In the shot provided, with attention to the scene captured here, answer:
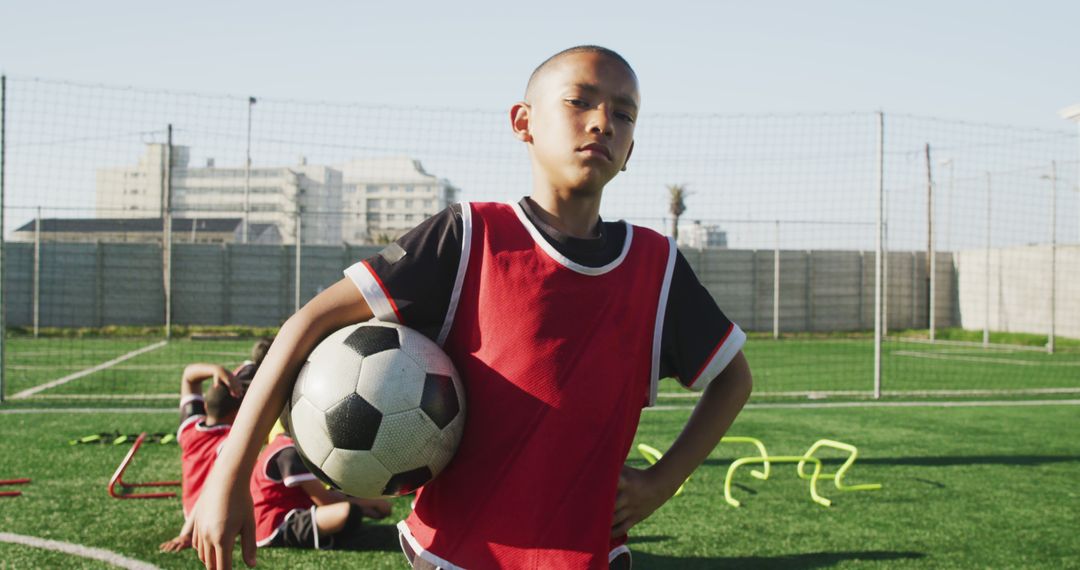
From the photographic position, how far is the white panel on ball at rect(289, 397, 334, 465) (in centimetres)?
180

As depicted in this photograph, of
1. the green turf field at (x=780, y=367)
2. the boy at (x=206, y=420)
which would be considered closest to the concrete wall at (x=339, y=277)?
the green turf field at (x=780, y=367)

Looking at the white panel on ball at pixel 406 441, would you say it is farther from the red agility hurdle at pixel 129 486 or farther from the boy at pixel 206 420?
the red agility hurdle at pixel 129 486

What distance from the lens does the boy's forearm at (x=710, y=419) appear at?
206cm

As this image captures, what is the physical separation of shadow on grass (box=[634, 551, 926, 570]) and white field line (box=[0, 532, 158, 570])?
8.05ft

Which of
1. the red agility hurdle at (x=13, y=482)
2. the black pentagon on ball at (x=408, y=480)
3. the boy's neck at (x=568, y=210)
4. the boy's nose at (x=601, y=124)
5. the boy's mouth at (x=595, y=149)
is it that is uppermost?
the boy's nose at (x=601, y=124)

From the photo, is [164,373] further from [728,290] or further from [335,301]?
[728,290]

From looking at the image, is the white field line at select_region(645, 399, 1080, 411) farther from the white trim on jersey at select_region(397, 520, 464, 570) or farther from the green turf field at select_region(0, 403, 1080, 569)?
the white trim on jersey at select_region(397, 520, 464, 570)

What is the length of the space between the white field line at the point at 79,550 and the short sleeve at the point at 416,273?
307 cm

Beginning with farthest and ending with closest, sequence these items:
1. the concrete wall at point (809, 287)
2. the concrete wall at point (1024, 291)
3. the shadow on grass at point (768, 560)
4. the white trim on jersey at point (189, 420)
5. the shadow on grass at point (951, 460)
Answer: the concrete wall at point (809, 287), the concrete wall at point (1024, 291), the shadow on grass at point (951, 460), the white trim on jersey at point (189, 420), the shadow on grass at point (768, 560)

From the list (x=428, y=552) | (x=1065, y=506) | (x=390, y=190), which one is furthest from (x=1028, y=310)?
(x=390, y=190)

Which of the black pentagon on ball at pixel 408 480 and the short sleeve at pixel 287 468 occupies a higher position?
the black pentagon on ball at pixel 408 480

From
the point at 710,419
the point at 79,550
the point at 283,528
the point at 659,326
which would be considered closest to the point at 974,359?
the point at 283,528

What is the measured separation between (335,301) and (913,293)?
28.3 metres

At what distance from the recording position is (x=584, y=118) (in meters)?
1.88
